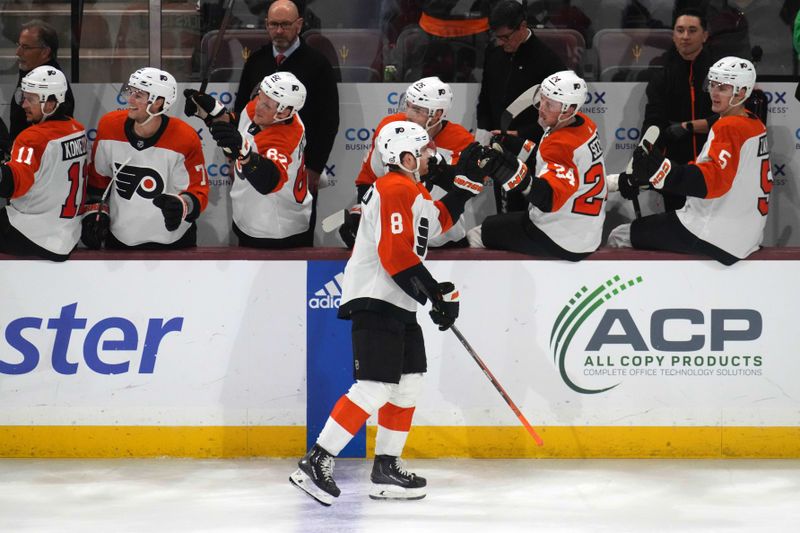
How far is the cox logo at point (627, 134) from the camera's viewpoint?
674 cm

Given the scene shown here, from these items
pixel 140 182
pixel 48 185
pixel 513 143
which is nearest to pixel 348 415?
pixel 140 182

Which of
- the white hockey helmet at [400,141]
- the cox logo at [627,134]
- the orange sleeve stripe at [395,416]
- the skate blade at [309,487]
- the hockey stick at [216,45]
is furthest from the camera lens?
the cox logo at [627,134]

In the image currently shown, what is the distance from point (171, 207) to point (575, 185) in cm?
176

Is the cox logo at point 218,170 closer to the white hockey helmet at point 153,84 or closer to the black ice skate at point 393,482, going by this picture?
the white hockey helmet at point 153,84

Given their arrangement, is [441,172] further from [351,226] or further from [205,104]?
[205,104]

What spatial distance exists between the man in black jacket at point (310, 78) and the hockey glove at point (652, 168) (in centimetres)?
154

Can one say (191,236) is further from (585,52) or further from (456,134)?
(585,52)

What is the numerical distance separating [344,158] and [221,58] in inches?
32.7

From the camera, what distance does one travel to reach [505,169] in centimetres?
539

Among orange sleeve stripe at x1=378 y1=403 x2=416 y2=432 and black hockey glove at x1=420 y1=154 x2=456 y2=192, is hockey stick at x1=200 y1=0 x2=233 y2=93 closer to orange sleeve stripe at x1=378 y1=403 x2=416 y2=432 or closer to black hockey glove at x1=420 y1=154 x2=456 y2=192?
black hockey glove at x1=420 y1=154 x2=456 y2=192

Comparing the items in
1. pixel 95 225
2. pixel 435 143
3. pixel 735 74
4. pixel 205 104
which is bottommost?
pixel 95 225

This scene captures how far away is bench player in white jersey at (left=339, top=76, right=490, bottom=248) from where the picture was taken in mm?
5465

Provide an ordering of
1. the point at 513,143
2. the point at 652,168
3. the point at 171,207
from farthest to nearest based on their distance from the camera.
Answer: the point at 513,143, the point at 171,207, the point at 652,168

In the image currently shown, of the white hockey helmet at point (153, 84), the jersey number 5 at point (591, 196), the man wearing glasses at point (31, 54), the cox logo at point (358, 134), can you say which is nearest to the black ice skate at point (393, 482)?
the jersey number 5 at point (591, 196)
